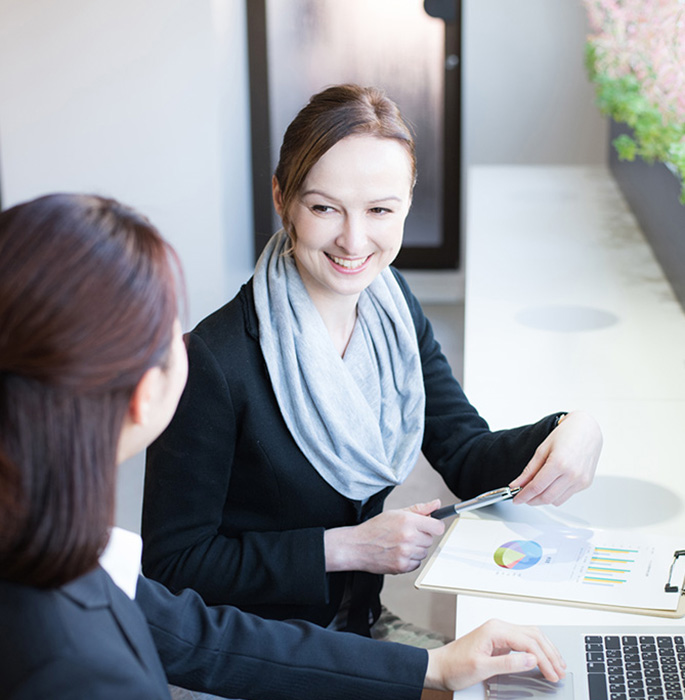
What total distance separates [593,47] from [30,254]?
3.41m

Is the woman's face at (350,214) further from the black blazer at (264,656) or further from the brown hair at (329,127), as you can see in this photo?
the black blazer at (264,656)

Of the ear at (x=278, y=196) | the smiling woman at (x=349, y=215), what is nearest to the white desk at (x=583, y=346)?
the smiling woman at (x=349, y=215)

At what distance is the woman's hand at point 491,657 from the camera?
90 cm

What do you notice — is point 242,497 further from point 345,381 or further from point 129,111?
point 129,111

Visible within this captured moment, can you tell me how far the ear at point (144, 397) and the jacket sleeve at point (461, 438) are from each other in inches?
29.6

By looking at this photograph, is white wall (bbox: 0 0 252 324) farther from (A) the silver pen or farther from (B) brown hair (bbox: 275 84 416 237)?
(A) the silver pen

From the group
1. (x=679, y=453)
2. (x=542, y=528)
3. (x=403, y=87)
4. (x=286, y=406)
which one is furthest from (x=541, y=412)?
(x=403, y=87)

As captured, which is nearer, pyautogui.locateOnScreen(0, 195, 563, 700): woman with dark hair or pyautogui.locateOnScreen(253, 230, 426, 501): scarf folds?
pyautogui.locateOnScreen(0, 195, 563, 700): woman with dark hair

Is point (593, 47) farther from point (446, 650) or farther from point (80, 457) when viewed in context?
point (80, 457)

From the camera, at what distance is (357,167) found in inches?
48.2

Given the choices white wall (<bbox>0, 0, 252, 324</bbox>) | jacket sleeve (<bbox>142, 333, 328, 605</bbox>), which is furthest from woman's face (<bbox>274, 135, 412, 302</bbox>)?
white wall (<bbox>0, 0, 252, 324</bbox>)

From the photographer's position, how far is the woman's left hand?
1.21 metres

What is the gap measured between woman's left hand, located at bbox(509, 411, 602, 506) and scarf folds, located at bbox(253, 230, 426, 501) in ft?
0.61

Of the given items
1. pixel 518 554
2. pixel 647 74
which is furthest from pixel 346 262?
pixel 647 74
